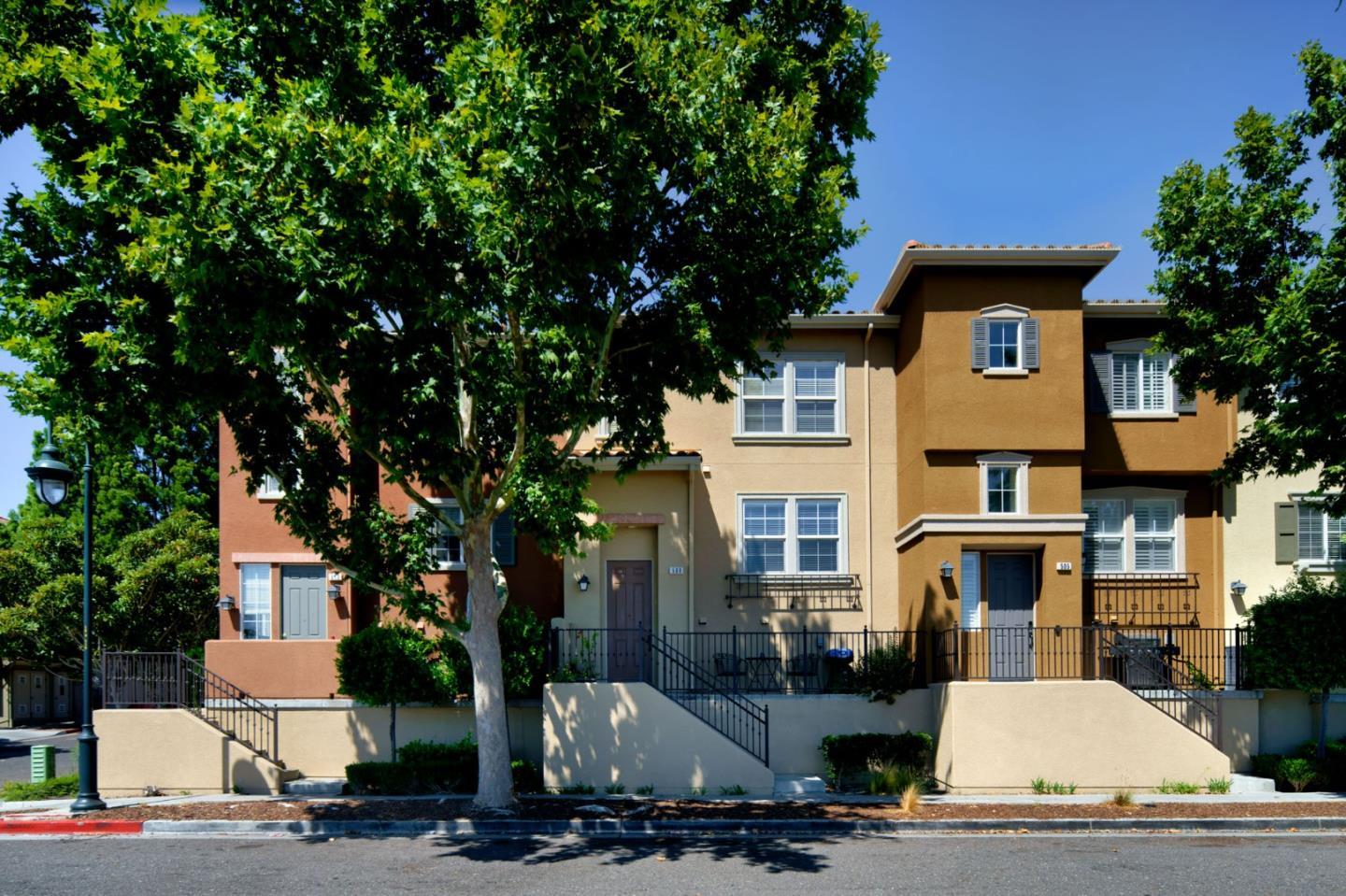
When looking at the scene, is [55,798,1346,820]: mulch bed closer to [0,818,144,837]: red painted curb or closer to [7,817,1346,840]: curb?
[7,817,1346,840]: curb

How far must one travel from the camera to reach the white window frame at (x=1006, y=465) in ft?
67.6

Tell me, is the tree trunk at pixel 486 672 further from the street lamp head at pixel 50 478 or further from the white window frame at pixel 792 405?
the white window frame at pixel 792 405

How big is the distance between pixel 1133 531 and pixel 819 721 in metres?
7.29

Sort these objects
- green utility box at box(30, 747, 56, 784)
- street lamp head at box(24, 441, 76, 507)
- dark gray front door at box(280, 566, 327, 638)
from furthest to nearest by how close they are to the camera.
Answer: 1. dark gray front door at box(280, 566, 327, 638)
2. green utility box at box(30, 747, 56, 784)
3. street lamp head at box(24, 441, 76, 507)

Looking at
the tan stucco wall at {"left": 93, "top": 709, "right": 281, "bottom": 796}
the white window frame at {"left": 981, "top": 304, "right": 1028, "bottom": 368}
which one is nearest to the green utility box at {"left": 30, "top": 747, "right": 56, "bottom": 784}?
the tan stucco wall at {"left": 93, "top": 709, "right": 281, "bottom": 796}

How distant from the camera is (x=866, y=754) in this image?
19.1 metres

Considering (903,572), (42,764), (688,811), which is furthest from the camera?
(903,572)

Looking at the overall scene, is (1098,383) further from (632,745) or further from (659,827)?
(659,827)

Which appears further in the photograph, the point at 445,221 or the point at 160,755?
the point at 160,755

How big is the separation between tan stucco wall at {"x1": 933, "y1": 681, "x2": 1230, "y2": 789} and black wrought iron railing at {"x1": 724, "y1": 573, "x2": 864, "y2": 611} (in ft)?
12.2

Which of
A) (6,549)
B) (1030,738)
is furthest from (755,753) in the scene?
(6,549)

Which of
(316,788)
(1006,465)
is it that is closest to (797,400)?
(1006,465)

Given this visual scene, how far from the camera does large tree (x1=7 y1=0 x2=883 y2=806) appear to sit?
12.4 meters

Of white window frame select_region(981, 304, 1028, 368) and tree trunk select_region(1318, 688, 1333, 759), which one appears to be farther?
white window frame select_region(981, 304, 1028, 368)
